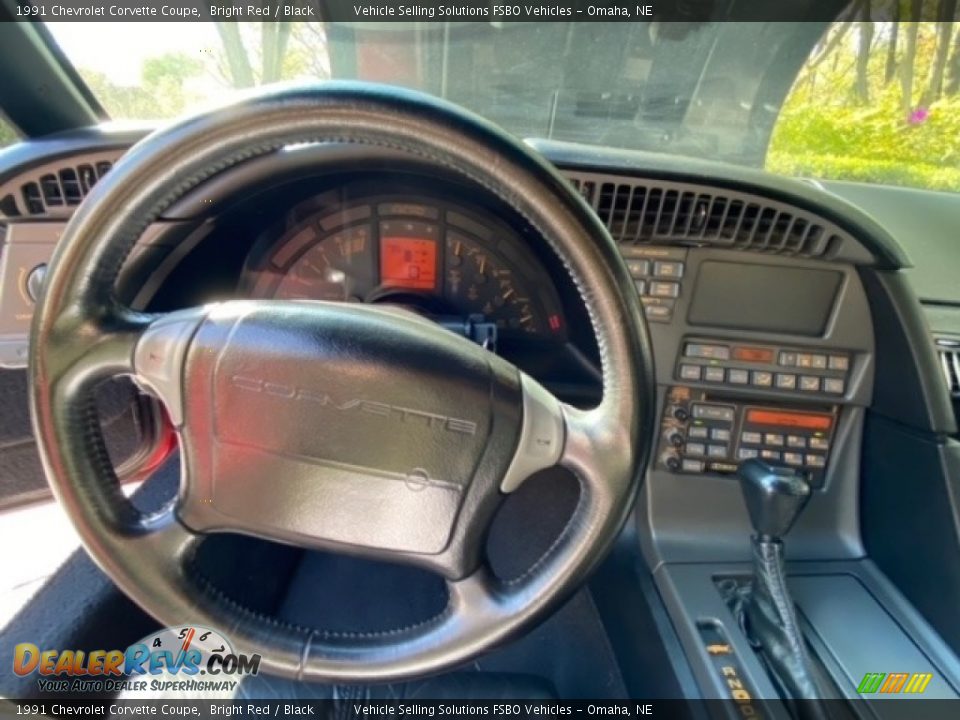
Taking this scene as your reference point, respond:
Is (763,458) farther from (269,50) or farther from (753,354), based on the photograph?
(269,50)

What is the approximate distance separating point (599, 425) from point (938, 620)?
789mm

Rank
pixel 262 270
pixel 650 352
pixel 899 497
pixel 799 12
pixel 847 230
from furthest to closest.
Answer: pixel 799 12 → pixel 262 270 → pixel 899 497 → pixel 847 230 → pixel 650 352

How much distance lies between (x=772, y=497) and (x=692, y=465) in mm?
195

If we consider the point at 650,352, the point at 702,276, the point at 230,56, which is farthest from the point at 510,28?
the point at 650,352

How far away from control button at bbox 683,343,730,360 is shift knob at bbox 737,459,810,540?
0.20m

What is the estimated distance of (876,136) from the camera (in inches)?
58.6

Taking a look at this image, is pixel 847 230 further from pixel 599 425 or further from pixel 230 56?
pixel 230 56

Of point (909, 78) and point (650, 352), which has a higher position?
point (909, 78)

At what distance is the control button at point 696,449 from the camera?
3.74ft

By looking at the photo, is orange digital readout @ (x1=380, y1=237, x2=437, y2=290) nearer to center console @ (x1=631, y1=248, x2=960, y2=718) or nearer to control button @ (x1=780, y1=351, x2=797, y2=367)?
center console @ (x1=631, y1=248, x2=960, y2=718)

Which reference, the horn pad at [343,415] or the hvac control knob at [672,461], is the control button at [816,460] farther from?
the horn pad at [343,415]

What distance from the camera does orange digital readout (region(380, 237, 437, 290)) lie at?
1.17 meters

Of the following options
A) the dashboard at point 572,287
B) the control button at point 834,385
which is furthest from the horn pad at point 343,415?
the control button at point 834,385

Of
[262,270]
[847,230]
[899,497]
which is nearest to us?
[847,230]
